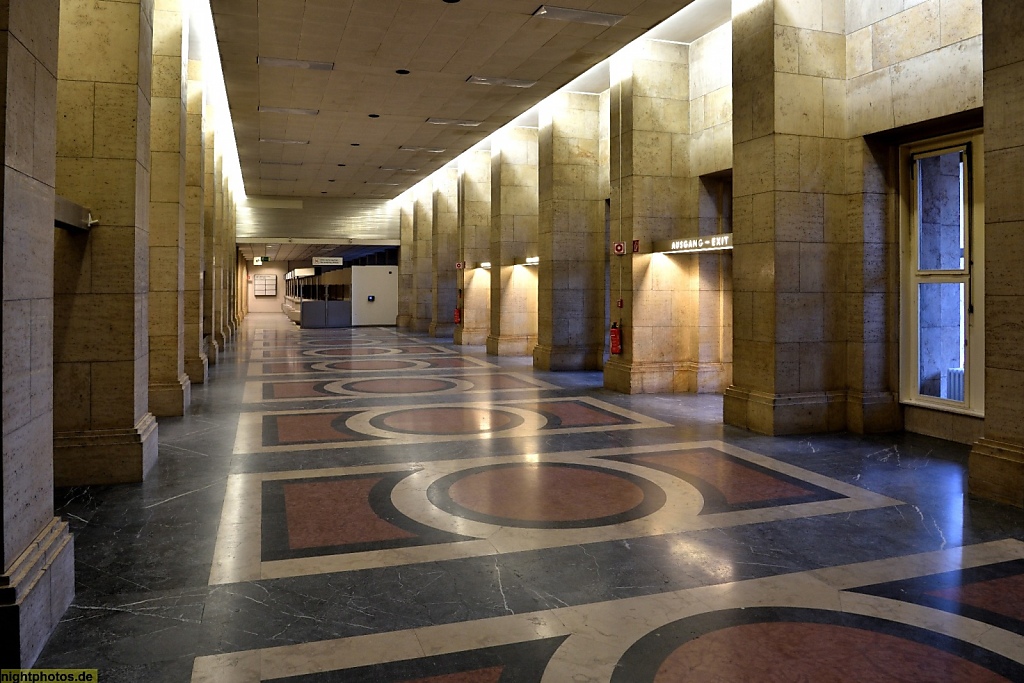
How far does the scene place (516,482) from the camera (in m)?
6.63

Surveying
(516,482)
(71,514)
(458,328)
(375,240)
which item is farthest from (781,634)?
(375,240)

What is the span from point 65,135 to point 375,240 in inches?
1054

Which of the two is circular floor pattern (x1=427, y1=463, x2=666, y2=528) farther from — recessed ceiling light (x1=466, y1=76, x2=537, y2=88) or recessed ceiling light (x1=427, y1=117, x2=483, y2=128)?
recessed ceiling light (x1=427, y1=117, x2=483, y2=128)

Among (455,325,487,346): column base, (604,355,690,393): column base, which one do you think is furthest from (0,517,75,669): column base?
(455,325,487,346): column base

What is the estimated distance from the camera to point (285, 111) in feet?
49.6

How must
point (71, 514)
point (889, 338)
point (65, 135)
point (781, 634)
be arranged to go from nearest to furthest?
1. point (781, 634)
2. point (71, 514)
3. point (65, 135)
4. point (889, 338)

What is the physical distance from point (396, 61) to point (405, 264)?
22.4 metres

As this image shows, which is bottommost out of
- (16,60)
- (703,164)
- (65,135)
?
(16,60)

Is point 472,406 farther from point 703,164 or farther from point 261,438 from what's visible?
point 703,164

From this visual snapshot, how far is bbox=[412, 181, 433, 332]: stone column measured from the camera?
29484 millimetres

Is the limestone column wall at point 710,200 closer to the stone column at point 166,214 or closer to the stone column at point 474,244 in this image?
the stone column at point 166,214

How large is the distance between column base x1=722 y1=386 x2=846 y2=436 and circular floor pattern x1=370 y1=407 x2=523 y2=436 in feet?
9.50

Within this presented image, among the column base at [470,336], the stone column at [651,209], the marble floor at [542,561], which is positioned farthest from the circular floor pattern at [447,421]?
the column base at [470,336]

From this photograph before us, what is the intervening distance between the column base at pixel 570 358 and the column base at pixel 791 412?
22.1 feet
